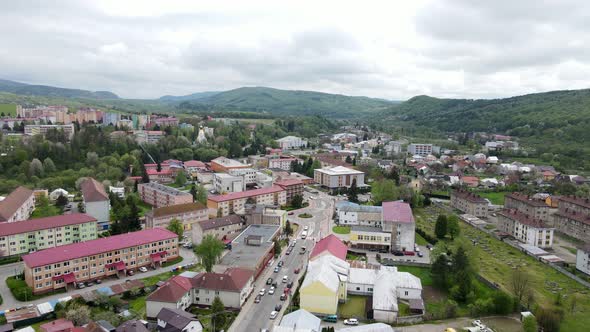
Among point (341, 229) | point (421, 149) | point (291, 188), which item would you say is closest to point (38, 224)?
point (341, 229)

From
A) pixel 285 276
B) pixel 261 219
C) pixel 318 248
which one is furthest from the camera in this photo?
pixel 261 219

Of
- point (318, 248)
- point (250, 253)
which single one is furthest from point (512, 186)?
point (250, 253)

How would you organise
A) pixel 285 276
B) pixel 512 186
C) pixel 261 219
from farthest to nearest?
pixel 512 186, pixel 261 219, pixel 285 276

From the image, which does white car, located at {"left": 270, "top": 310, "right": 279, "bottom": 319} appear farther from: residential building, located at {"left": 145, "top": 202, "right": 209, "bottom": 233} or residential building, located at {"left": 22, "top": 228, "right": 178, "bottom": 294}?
residential building, located at {"left": 145, "top": 202, "right": 209, "bottom": 233}

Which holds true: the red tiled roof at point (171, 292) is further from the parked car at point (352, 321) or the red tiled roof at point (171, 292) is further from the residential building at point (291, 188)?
the residential building at point (291, 188)

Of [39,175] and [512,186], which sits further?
[512,186]

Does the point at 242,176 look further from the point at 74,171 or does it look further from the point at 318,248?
the point at 318,248

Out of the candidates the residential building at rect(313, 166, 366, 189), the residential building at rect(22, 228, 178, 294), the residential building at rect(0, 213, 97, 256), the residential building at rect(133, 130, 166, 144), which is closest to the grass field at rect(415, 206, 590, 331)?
the residential building at rect(313, 166, 366, 189)
